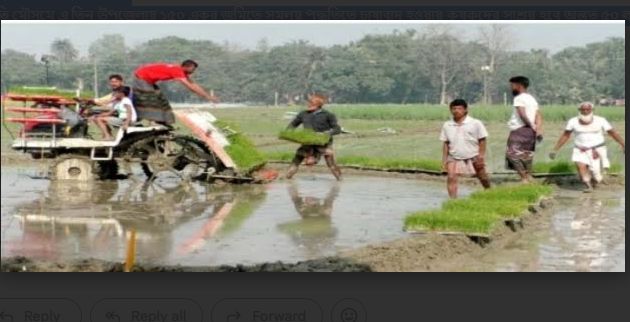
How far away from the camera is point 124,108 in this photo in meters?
9.98

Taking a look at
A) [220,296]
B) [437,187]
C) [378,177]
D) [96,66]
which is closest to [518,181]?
[437,187]

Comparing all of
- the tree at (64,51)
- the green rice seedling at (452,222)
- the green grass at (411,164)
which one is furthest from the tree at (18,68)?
the green grass at (411,164)

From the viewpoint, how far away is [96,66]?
6516 millimetres

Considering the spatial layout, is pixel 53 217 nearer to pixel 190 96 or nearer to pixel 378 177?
pixel 190 96

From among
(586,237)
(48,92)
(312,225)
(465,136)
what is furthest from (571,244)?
(48,92)

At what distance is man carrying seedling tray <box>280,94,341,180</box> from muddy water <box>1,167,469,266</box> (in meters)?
0.41

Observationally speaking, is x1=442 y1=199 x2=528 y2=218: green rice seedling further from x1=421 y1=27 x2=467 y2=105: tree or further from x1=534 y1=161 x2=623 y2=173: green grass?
x1=534 y1=161 x2=623 y2=173: green grass

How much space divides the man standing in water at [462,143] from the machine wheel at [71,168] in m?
4.17

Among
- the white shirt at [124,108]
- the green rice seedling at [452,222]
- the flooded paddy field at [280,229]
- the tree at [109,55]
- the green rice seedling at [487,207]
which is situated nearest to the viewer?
the tree at [109,55]

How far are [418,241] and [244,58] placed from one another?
3.73m

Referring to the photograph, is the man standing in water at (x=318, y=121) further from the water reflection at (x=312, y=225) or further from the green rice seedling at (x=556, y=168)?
the green rice seedling at (x=556, y=168)

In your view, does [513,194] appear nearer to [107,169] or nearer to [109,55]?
[109,55]

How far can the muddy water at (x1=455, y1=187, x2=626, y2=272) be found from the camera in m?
5.95

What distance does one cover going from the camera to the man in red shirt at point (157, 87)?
887 cm
